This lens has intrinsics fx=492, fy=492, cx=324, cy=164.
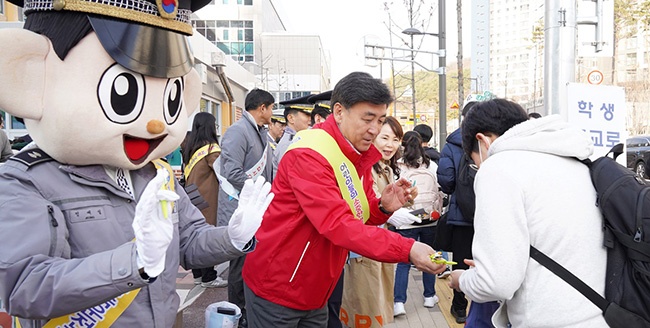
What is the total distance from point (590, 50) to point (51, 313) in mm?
6112

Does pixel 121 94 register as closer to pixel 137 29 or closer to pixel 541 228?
pixel 137 29

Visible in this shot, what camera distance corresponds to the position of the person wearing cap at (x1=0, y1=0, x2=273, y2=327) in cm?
147

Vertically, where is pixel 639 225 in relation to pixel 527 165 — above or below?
below

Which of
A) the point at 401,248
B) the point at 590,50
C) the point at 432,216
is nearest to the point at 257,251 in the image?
the point at 401,248

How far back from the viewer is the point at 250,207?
74.0 inches

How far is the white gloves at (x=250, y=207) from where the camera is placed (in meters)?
1.88

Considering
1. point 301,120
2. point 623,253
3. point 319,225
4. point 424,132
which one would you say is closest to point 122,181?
point 319,225

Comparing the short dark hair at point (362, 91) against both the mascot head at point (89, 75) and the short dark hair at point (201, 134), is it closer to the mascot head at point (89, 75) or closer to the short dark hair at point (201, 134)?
the mascot head at point (89, 75)

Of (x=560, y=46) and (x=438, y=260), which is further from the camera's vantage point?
(x=560, y=46)

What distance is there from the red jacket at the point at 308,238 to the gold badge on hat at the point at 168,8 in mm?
936

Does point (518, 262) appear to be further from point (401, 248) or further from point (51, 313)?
point (51, 313)

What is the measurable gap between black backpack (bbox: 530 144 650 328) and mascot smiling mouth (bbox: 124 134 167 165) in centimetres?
159

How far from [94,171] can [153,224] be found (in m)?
0.55

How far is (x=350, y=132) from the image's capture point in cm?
271
